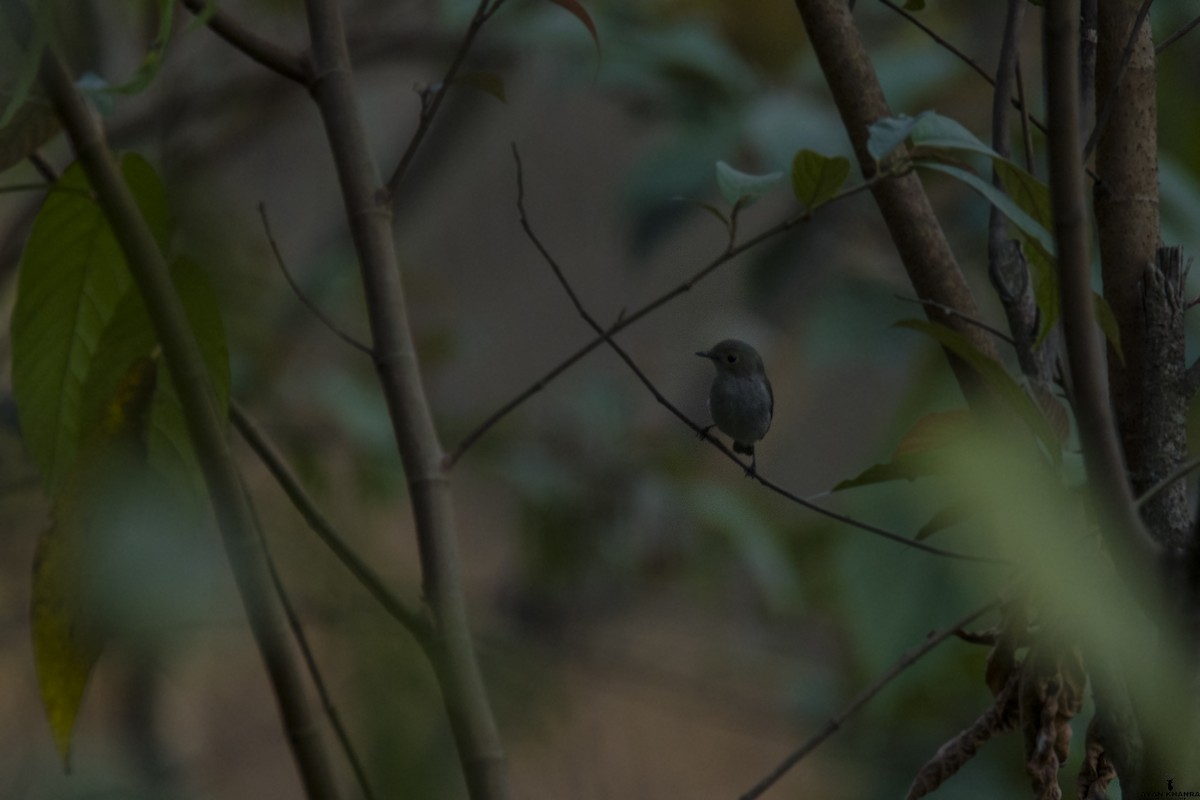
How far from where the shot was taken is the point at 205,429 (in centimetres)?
45

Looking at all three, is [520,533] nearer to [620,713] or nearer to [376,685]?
[376,685]

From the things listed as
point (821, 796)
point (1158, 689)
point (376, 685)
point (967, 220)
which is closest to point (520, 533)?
point (376, 685)

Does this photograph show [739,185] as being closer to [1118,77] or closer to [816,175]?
[816,175]

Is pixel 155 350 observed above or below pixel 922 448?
above

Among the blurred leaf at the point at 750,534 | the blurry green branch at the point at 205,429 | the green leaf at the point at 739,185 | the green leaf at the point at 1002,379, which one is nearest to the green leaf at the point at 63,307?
the blurry green branch at the point at 205,429

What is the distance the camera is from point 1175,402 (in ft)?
1.92

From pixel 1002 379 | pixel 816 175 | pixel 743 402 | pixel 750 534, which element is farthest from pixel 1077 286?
pixel 750 534

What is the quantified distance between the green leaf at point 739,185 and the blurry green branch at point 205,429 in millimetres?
287

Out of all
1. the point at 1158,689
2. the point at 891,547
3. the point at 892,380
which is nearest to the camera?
the point at 1158,689

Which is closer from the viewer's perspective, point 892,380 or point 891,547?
point 891,547

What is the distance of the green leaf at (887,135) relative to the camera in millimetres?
562

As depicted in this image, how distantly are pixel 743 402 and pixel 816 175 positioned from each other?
510mm

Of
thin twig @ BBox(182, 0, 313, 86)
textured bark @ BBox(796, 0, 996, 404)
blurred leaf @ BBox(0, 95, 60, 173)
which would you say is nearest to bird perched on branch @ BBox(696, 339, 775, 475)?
textured bark @ BBox(796, 0, 996, 404)

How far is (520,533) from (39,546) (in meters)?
1.79
